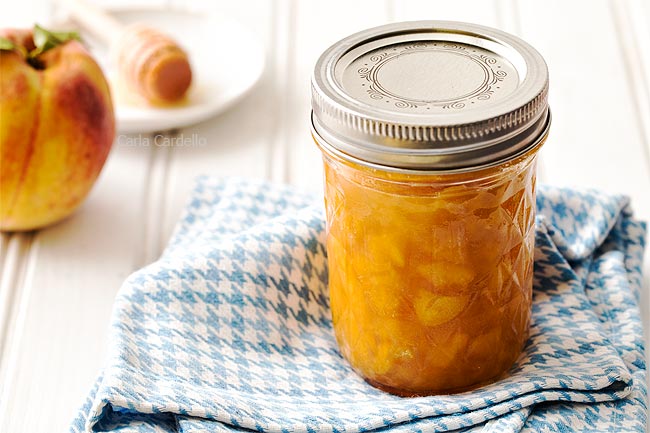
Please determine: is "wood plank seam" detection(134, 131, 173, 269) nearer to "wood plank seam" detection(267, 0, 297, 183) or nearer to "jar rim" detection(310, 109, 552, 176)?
"wood plank seam" detection(267, 0, 297, 183)

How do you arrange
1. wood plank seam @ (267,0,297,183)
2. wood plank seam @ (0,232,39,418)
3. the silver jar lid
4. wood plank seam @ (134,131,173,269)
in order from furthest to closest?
wood plank seam @ (267,0,297,183), wood plank seam @ (134,131,173,269), wood plank seam @ (0,232,39,418), the silver jar lid

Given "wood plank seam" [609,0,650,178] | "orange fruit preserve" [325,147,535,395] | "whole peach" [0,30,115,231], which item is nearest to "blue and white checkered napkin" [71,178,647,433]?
"orange fruit preserve" [325,147,535,395]

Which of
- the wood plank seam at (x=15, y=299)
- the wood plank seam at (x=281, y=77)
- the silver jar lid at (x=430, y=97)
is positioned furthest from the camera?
the wood plank seam at (x=281, y=77)

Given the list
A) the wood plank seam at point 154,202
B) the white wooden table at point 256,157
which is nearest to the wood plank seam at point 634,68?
the white wooden table at point 256,157

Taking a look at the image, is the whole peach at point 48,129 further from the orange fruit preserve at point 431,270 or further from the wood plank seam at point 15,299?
the orange fruit preserve at point 431,270

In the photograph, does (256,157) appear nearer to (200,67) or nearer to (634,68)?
(200,67)

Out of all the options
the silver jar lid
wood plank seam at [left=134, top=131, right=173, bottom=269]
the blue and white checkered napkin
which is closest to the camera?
the silver jar lid

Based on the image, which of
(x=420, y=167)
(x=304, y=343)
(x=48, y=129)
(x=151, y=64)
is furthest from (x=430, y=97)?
(x=151, y=64)
